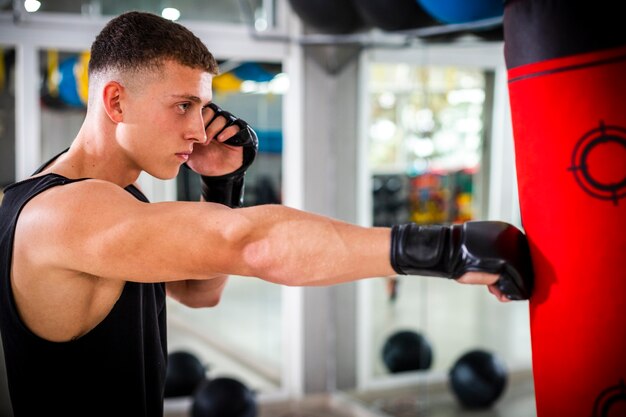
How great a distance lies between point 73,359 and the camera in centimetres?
135

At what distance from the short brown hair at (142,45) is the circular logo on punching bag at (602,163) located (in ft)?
2.54

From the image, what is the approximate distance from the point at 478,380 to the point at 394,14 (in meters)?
2.15

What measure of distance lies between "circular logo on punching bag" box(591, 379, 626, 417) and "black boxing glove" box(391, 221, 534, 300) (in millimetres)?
303

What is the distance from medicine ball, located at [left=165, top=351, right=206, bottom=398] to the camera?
3.72 metres

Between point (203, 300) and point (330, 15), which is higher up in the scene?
point (330, 15)

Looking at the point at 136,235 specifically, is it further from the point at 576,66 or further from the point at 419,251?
the point at 576,66

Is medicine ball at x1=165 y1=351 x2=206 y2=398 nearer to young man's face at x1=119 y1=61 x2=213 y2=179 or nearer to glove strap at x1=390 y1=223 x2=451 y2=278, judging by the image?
young man's face at x1=119 y1=61 x2=213 y2=179

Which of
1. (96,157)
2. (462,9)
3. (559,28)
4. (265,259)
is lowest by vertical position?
(265,259)

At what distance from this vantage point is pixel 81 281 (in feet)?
4.29

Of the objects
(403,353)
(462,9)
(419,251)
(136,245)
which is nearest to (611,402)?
(419,251)

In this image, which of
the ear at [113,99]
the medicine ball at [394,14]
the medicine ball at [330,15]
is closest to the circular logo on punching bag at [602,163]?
the ear at [113,99]

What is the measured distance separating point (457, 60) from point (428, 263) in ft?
11.3

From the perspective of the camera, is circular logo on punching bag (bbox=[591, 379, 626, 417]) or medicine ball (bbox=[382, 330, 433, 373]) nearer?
circular logo on punching bag (bbox=[591, 379, 626, 417])

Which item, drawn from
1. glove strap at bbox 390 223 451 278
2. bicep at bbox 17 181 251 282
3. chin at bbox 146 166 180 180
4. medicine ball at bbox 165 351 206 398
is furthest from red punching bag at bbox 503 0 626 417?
medicine ball at bbox 165 351 206 398
